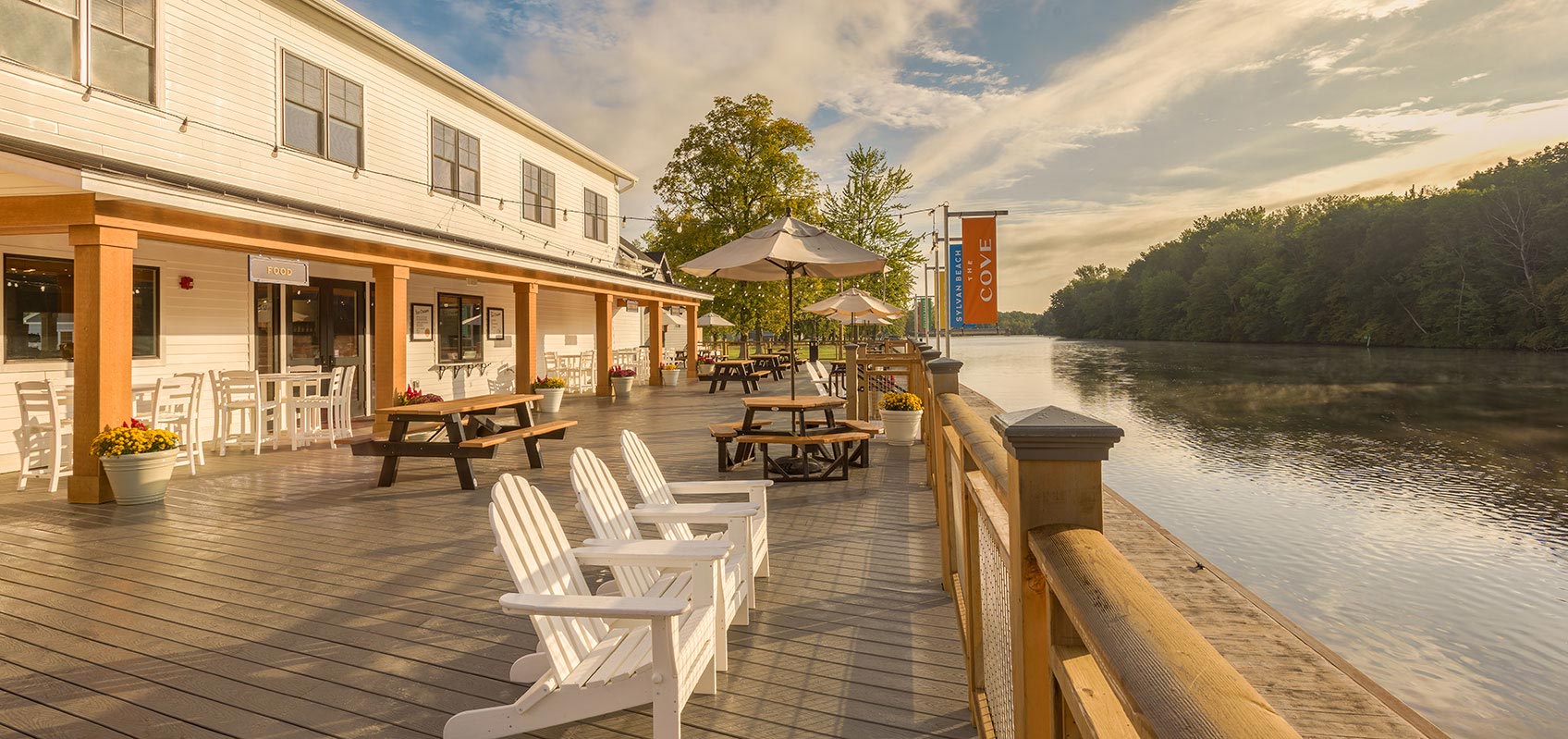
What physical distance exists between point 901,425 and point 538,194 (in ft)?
35.0

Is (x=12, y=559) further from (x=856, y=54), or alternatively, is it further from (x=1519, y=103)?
(x=1519, y=103)

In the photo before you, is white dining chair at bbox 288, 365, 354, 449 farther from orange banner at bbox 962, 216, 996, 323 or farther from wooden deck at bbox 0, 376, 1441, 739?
orange banner at bbox 962, 216, 996, 323

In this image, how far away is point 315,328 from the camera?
11.9m

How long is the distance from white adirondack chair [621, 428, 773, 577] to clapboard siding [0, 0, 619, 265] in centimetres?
748

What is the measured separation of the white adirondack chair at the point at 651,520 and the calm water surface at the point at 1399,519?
463 centimetres

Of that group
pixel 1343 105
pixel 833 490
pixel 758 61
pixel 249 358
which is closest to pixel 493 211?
pixel 249 358

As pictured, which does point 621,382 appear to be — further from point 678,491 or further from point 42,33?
point 678,491

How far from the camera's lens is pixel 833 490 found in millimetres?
7176

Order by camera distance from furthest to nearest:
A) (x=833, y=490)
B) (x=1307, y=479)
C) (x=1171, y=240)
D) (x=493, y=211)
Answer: (x=1171, y=240), (x=493, y=211), (x=1307, y=479), (x=833, y=490)

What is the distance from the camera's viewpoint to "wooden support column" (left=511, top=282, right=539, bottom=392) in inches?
539

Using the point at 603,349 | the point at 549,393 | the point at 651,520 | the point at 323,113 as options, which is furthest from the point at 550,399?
the point at 651,520

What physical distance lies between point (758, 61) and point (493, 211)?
13533 mm

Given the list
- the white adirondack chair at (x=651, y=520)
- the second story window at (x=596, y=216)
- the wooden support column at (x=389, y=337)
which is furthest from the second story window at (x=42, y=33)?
the second story window at (x=596, y=216)

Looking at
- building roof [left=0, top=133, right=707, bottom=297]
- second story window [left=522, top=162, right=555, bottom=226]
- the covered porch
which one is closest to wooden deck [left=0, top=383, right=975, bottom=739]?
the covered porch
